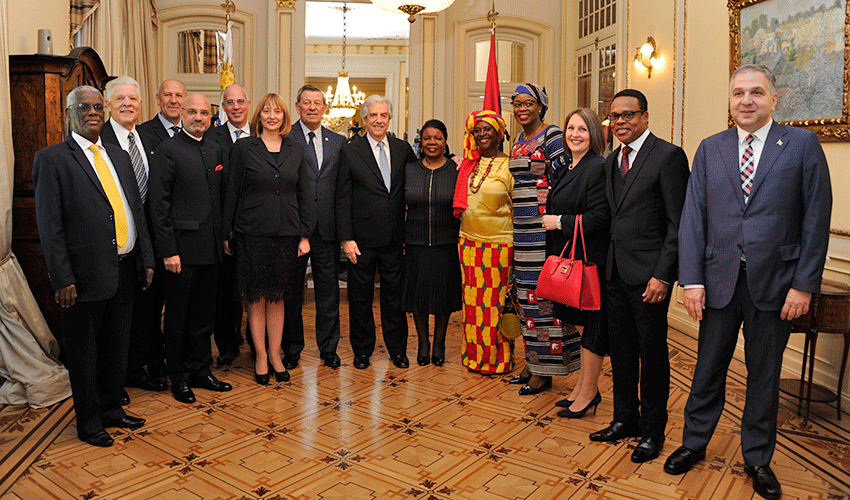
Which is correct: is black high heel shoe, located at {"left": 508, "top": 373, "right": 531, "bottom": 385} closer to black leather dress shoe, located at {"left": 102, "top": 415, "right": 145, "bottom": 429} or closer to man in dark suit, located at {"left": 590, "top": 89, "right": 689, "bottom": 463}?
man in dark suit, located at {"left": 590, "top": 89, "right": 689, "bottom": 463}

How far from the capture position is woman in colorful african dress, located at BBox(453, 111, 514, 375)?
4016 mm

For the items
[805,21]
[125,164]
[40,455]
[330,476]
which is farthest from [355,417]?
[805,21]

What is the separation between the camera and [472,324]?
426 centimetres

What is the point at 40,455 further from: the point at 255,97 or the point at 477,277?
the point at 255,97

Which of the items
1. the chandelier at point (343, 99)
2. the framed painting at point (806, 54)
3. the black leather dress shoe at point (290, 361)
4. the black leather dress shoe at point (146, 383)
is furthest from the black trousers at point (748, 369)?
the chandelier at point (343, 99)

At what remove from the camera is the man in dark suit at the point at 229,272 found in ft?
13.9

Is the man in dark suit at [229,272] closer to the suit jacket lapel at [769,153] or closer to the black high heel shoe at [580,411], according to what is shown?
the black high heel shoe at [580,411]

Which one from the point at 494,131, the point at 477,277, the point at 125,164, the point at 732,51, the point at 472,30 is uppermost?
the point at 472,30

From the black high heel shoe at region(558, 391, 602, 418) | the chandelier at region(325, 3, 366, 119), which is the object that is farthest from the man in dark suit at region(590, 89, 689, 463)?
the chandelier at region(325, 3, 366, 119)

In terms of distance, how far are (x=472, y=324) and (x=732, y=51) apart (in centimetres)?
299

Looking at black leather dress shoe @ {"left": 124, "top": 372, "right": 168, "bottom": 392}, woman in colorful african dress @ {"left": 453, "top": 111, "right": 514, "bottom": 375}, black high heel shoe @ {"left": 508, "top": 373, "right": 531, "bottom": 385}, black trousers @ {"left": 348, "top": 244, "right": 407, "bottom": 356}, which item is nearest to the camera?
black leather dress shoe @ {"left": 124, "top": 372, "right": 168, "bottom": 392}

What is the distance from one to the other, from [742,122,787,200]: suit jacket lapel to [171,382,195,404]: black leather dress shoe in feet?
10.2

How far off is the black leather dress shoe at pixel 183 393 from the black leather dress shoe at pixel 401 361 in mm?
1376

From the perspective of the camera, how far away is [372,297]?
4.42 m
